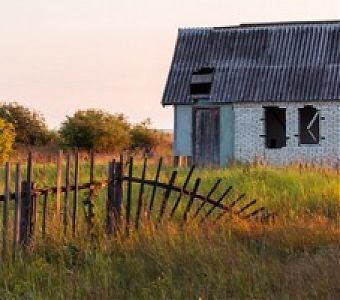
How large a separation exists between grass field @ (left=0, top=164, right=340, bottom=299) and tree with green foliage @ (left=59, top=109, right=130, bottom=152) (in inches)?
1448

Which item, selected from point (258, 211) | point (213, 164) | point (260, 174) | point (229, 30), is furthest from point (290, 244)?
point (229, 30)

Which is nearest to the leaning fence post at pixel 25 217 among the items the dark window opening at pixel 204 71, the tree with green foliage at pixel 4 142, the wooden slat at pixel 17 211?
the wooden slat at pixel 17 211

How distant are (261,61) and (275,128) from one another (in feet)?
10.5

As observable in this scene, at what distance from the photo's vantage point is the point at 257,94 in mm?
29609

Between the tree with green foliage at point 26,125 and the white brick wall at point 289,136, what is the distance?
84.9 feet

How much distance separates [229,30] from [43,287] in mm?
24611

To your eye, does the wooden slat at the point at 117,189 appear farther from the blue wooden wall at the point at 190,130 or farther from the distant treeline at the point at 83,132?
→ the distant treeline at the point at 83,132

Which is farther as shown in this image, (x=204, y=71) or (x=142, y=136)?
(x=142, y=136)

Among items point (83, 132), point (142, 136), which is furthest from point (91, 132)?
point (142, 136)

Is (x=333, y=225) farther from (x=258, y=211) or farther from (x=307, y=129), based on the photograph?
(x=307, y=129)

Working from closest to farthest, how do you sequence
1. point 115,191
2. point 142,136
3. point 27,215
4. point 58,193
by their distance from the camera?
point 27,215, point 58,193, point 115,191, point 142,136

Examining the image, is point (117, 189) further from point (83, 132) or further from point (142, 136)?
point (142, 136)

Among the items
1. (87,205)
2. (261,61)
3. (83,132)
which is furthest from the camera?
(83,132)

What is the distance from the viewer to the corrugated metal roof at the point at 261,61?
29500mm
